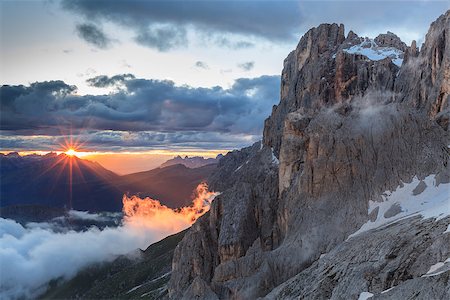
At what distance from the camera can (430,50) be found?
125812 millimetres

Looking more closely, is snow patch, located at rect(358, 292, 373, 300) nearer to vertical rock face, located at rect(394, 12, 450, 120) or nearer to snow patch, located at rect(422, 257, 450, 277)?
snow patch, located at rect(422, 257, 450, 277)

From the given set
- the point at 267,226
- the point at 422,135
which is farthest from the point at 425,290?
the point at 267,226

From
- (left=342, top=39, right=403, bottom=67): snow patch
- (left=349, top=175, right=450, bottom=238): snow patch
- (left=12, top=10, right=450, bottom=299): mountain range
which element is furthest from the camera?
(left=342, top=39, right=403, bottom=67): snow patch

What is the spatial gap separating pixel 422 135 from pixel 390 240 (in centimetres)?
3887

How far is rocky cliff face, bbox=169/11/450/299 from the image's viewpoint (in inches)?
2448

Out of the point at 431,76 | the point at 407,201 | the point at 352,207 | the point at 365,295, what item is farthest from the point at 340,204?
the point at 431,76

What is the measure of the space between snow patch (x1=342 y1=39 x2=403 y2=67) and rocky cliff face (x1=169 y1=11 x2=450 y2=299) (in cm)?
1216

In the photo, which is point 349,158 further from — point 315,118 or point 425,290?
point 425,290

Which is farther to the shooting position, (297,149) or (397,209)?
(297,149)

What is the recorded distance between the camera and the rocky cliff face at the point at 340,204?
62188mm

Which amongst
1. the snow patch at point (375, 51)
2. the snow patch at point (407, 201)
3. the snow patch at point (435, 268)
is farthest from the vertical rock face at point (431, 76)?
the snow patch at point (435, 268)

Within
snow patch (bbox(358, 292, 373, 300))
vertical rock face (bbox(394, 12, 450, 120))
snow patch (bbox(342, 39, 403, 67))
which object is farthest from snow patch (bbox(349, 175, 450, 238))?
snow patch (bbox(342, 39, 403, 67))

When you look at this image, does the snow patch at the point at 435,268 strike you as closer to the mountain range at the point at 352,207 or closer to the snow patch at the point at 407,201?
the mountain range at the point at 352,207

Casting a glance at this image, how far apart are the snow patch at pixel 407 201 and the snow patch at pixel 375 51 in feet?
301
